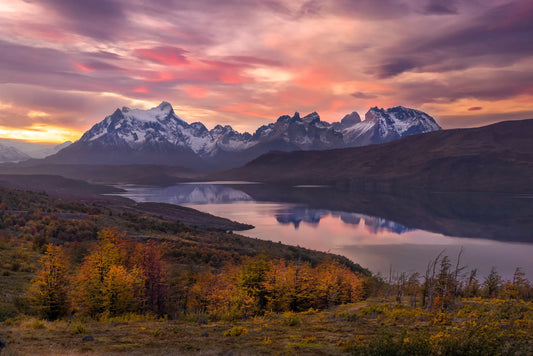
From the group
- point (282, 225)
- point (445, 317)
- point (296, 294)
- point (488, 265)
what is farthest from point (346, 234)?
point (445, 317)

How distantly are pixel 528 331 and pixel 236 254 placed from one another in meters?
37.6

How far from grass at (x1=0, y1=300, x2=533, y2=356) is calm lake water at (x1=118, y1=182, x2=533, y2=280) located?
39163 mm

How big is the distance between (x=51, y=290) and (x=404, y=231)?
285 feet

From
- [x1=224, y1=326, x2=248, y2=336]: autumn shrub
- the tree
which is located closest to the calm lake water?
[x1=224, y1=326, x2=248, y2=336]: autumn shrub

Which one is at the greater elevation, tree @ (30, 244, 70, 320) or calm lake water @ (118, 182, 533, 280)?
tree @ (30, 244, 70, 320)

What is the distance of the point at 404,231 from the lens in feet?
308

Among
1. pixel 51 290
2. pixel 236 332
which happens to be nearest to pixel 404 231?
pixel 236 332

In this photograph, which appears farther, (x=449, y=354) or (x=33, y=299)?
(x=33, y=299)

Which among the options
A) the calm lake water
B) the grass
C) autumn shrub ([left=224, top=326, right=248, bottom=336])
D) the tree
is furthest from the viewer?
the calm lake water

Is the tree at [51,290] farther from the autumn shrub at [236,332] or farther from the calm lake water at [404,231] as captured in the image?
the calm lake water at [404,231]

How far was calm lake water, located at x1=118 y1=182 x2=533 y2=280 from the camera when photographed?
6458 cm

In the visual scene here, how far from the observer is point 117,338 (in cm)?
1619

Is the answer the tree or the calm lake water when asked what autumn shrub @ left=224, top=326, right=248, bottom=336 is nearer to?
the tree

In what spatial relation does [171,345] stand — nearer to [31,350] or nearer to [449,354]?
[31,350]
